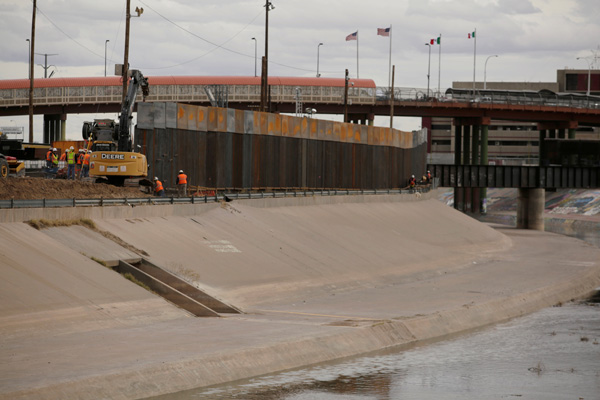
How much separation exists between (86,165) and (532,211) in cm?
6453

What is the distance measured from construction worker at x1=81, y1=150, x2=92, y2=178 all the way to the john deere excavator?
3.47ft

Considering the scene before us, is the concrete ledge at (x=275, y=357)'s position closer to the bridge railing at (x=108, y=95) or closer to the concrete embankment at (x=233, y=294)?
the concrete embankment at (x=233, y=294)

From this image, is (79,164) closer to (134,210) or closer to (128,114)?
(128,114)

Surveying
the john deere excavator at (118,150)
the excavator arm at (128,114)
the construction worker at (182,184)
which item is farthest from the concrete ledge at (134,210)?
the excavator arm at (128,114)

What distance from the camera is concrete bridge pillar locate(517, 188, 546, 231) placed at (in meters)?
105

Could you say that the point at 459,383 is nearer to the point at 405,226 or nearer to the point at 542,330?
the point at 542,330

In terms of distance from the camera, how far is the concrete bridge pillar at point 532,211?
105 metres

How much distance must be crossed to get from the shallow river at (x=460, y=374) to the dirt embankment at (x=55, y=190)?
1664cm

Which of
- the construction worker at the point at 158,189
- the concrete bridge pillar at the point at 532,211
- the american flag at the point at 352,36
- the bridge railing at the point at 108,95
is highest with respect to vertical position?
the american flag at the point at 352,36

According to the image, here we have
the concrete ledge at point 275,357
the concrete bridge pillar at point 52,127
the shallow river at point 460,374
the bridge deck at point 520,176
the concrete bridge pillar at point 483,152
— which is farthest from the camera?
the concrete bridge pillar at point 483,152

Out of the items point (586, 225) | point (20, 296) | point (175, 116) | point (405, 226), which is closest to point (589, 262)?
point (405, 226)

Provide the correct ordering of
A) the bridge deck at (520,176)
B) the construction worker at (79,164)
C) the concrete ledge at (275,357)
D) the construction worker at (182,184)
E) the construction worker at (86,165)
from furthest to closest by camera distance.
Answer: the bridge deck at (520,176) → the construction worker at (79,164) → the construction worker at (86,165) → the construction worker at (182,184) → the concrete ledge at (275,357)

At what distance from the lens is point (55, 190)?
40312 millimetres

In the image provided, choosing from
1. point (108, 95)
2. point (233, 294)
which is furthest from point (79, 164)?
point (108, 95)
